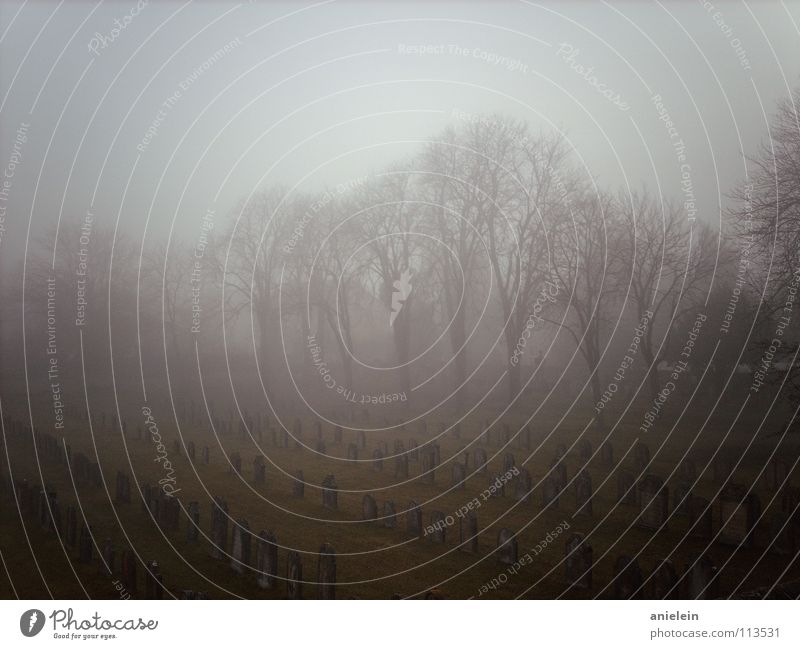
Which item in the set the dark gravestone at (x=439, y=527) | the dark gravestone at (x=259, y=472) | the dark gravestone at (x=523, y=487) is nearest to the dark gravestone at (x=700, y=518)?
the dark gravestone at (x=523, y=487)

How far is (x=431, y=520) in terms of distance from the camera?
8.91 meters

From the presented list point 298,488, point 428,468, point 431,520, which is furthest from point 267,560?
point 428,468

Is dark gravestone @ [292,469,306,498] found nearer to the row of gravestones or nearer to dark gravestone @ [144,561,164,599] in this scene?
dark gravestone @ [144,561,164,599]

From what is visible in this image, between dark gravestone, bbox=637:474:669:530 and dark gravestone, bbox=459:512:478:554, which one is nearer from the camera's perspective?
dark gravestone, bbox=459:512:478:554

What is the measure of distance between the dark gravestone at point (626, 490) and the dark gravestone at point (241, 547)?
18.3 ft

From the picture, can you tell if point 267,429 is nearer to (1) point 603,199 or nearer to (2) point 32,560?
(2) point 32,560

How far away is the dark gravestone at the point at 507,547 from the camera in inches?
302

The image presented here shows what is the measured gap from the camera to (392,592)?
755cm

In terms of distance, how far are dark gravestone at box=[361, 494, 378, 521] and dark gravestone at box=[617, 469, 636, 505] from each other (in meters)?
3.76

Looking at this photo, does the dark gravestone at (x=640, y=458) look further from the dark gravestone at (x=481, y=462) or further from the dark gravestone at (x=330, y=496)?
the dark gravestone at (x=330, y=496)

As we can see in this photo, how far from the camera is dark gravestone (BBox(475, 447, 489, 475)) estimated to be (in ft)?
38.1

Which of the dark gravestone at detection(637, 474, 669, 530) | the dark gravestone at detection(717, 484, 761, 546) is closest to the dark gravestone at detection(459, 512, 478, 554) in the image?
the dark gravestone at detection(637, 474, 669, 530)

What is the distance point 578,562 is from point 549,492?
2.46 m

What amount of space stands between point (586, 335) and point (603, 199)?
11.2 ft
